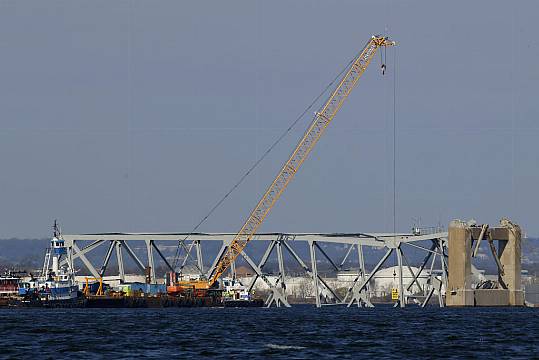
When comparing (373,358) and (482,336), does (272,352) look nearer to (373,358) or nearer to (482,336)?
(373,358)

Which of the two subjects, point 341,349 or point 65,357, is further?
point 341,349

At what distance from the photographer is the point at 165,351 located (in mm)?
91812

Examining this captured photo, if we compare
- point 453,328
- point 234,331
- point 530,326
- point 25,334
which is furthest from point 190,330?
point 530,326

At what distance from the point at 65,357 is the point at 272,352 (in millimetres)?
14011

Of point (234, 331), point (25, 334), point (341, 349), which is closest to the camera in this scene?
point (341, 349)

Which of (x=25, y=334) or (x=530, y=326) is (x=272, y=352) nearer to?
(x=25, y=334)

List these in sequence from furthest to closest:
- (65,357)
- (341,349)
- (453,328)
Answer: (453,328), (341,349), (65,357)

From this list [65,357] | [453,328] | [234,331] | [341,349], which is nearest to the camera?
[65,357]

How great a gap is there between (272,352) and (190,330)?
3272cm

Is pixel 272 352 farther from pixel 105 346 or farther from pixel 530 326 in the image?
pixel 530 326

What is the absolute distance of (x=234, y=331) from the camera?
12206 centimetres

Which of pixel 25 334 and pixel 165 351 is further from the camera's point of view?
pixel 25 334

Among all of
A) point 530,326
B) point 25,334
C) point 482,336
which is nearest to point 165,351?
point 25,334

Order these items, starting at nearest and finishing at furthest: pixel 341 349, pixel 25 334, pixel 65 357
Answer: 1. pixel 65 357
2. pixel 341 349
3. pixel 25 334
